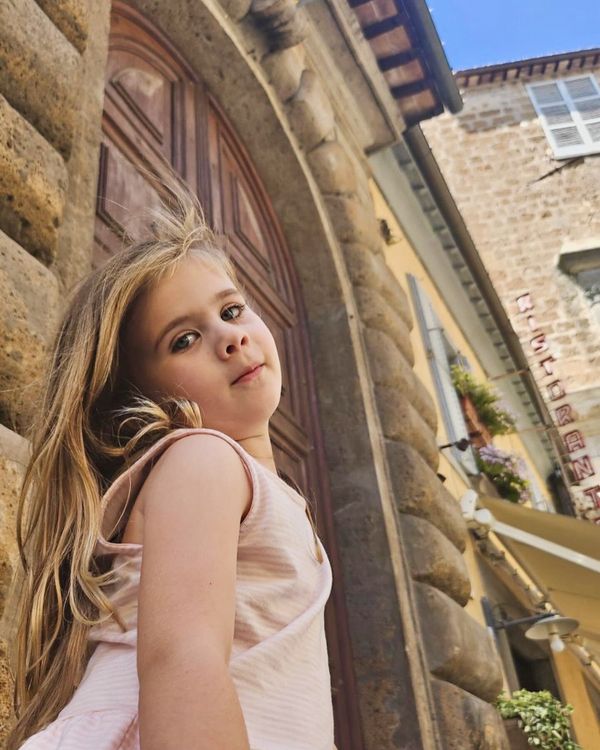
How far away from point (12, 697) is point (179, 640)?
57 cm

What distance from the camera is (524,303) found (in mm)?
12609

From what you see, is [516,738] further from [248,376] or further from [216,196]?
[248,376]

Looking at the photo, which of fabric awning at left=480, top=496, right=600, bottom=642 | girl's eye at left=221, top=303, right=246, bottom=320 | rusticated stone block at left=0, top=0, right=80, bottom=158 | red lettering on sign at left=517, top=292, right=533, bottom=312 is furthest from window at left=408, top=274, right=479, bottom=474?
red lettering on sign at left=517, top=292, right=533, bottom=312

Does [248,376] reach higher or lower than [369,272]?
lower

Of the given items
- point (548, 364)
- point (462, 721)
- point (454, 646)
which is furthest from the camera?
point (548, 364)

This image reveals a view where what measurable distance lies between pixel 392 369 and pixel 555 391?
853 cm

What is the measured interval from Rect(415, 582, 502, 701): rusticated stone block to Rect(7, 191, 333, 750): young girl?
89.7 inches

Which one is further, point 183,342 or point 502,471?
point 502,471

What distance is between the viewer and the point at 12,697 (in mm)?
1102

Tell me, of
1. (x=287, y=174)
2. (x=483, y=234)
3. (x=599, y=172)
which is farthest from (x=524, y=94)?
(x=287, y=174)

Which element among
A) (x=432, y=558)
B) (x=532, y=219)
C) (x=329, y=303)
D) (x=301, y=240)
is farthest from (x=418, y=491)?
(x=532, y=219)

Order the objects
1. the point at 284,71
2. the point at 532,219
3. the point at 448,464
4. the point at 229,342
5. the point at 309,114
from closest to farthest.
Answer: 1. the point at 229,342
2. the point at 284,71
3. the point at 309,114
4. the point at 448,464
5. the point at 532,219

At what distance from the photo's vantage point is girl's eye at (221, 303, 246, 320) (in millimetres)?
1161

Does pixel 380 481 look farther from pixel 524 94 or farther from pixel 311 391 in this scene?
pixel 524 94
